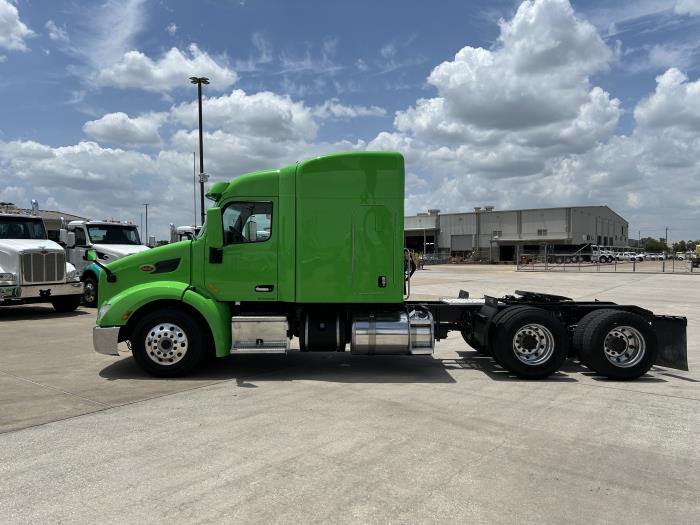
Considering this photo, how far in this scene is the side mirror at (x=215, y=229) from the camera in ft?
23.9

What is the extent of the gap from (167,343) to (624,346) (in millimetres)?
6487

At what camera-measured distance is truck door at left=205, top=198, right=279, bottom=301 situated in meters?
7.43

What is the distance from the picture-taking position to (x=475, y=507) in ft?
11.8

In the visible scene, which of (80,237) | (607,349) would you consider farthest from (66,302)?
(607,349)

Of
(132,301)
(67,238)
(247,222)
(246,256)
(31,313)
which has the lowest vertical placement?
(31,313)

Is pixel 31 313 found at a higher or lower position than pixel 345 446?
higher

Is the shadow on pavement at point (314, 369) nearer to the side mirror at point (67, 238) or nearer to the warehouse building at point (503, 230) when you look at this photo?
the side mirror at point (67, 238)

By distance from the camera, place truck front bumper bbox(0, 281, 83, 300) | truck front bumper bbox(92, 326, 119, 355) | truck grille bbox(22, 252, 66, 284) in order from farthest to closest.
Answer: truck grille bbox(22, 252, 66, 284)
truck front bumper bbox(0, 281, 83, 300)
truck front bumper bbox(92, 326, 119, 355)

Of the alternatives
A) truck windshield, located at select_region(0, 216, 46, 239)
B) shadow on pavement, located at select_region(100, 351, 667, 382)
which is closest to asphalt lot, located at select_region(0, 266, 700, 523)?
shadow on pavement, located at select_region(100, 351, 667, 382)

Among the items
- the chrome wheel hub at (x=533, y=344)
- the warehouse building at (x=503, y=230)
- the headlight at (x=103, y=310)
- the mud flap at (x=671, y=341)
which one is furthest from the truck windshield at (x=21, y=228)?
the warehouse building at (x=503, y=230)

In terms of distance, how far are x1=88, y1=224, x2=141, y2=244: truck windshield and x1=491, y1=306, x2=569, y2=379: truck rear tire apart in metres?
14.0

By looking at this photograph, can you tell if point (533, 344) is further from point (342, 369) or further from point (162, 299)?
point (162, 299)

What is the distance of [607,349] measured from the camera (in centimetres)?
743

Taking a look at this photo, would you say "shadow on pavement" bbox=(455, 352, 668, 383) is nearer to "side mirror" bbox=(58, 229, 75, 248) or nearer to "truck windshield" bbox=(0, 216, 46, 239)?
"side mirror" bbox=(58, 229, 75, 248)
